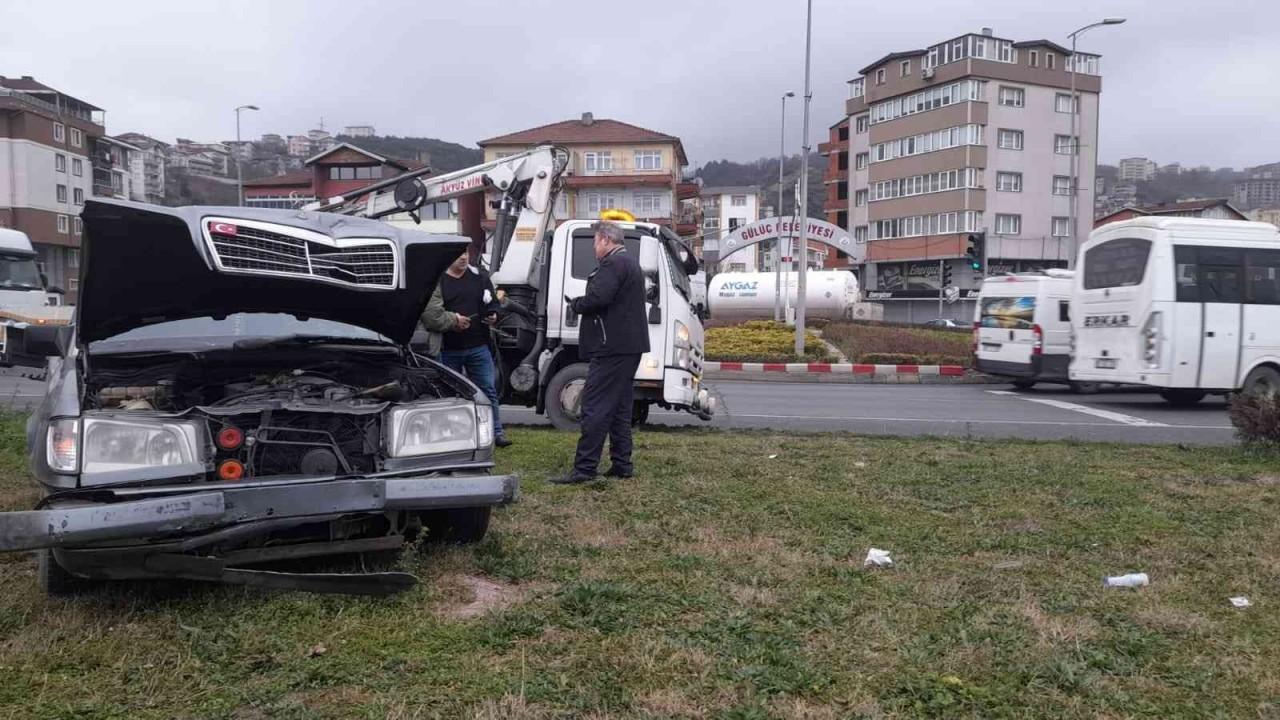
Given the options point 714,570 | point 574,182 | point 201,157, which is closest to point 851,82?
point 574,182

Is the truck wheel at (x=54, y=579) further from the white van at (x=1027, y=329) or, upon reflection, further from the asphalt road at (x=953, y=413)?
the white van at (x=1027, y=329)

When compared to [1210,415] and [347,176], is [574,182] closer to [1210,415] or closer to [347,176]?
[347,176]

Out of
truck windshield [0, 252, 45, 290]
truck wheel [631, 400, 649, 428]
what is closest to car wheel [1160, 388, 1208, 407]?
truck wheel [631, 400, 649, 428]

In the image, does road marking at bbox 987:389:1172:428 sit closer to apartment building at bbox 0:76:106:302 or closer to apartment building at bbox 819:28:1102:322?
apartment building at bbox 819:28:1102:322

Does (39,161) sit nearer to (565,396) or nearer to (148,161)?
(148,161)

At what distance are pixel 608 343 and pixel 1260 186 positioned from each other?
377ft

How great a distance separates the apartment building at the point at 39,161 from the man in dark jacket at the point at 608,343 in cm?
5351

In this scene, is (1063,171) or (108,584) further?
(1063,171)

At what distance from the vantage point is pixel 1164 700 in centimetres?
311

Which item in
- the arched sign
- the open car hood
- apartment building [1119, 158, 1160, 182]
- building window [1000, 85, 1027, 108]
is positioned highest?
apartment building [1119, 158, 1160, 182]

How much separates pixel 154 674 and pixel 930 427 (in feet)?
32.9

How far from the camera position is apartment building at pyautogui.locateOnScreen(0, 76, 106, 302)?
5544 centimetres

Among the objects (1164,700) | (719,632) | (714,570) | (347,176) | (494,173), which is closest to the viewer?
(1164,700)

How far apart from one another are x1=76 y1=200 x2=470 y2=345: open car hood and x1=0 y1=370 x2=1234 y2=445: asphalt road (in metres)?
6.41
